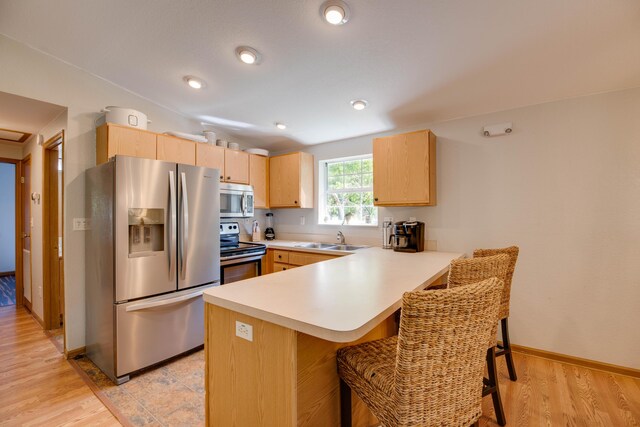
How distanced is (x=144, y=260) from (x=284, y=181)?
2.12m

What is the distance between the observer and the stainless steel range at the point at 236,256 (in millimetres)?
3045

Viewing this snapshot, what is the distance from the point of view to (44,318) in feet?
10.1

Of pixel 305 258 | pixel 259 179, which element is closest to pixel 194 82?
pixel 259 179

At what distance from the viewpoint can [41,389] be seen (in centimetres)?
209

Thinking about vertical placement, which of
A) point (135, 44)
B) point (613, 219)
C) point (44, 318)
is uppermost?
point (135, 44)

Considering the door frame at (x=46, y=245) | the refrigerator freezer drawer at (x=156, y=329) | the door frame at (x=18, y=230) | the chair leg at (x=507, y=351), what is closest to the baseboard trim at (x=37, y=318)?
the door frame at (x=46, y=245)

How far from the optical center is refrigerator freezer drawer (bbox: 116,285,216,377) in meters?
2.16

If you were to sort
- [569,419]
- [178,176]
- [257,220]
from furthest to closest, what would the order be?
[257,220]
[178,176]
[569,419]

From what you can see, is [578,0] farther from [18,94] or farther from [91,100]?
[18,94]

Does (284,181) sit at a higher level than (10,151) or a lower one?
lower

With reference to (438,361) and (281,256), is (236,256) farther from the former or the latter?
(438,361)

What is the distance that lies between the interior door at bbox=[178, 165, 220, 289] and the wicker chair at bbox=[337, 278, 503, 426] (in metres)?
2.01


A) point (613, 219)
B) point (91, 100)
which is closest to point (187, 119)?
point (91, 100)

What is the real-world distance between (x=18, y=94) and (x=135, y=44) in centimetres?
112
